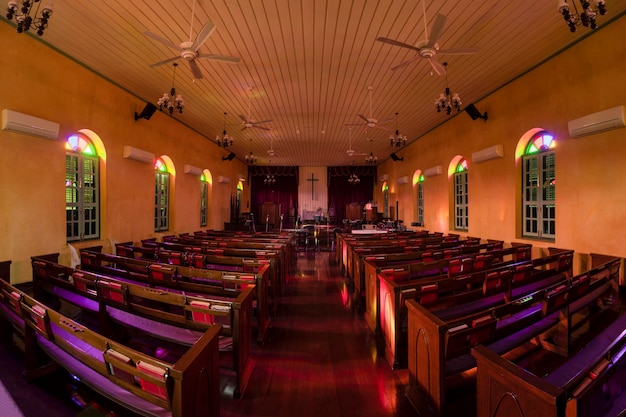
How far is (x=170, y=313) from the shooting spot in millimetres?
2262

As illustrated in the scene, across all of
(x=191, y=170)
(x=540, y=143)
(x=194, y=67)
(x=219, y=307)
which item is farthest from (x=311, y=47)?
(x=191, y=170)

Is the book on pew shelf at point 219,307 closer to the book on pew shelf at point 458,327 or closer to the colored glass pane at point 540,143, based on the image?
the book on pew shelf at point 458,327

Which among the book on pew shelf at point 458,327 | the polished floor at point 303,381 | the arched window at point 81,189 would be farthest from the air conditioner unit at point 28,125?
the book on pew shelf at point 458,327

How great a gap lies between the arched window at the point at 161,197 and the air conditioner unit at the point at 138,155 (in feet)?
2.82

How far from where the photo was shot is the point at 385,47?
4.55 m

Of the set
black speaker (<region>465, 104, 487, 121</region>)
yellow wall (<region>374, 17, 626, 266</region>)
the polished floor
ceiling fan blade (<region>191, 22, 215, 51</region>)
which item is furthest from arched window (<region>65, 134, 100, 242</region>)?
black speaker (<region>465, 104, 487, 121</region>)

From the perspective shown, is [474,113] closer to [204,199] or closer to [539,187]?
[539,187]

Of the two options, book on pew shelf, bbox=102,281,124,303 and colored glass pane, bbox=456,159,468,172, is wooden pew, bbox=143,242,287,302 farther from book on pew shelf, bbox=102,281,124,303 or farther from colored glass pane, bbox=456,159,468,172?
colored glass pane, bbox=456,159,468,172

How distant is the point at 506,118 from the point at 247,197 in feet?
46.6

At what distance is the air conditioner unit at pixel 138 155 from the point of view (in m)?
6.18

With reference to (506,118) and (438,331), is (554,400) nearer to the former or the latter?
(438,331)

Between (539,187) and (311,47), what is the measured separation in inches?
213

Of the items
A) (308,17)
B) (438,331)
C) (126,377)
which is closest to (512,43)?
(308,17)

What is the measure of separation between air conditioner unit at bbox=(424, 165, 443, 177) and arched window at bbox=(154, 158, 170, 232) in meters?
8.67
